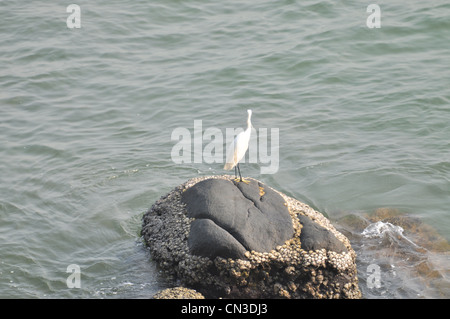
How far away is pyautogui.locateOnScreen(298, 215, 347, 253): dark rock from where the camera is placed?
20.6 ft

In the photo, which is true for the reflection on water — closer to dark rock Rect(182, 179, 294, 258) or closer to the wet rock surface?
the wet rock surface

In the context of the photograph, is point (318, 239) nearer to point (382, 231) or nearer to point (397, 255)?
point (397, 255)

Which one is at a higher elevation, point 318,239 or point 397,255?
point 318,239

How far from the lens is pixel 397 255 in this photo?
7.44m

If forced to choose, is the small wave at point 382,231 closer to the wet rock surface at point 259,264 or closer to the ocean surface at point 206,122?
the ocean surface at point 206,122

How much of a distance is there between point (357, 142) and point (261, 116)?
6.64ft

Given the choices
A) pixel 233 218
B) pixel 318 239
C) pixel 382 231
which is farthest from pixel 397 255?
pixel 233 218

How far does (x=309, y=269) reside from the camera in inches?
241

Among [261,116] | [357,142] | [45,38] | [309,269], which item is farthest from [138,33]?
[309,269]

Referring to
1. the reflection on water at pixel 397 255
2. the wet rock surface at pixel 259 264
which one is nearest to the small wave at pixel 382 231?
→ the reflection on water at pixel 397 255

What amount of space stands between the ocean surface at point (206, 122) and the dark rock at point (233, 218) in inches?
33.9

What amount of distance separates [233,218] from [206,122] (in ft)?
17.1

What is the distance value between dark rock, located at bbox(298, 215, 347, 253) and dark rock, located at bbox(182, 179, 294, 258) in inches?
6.9

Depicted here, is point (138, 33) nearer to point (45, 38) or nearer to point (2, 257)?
point (45, 38)
